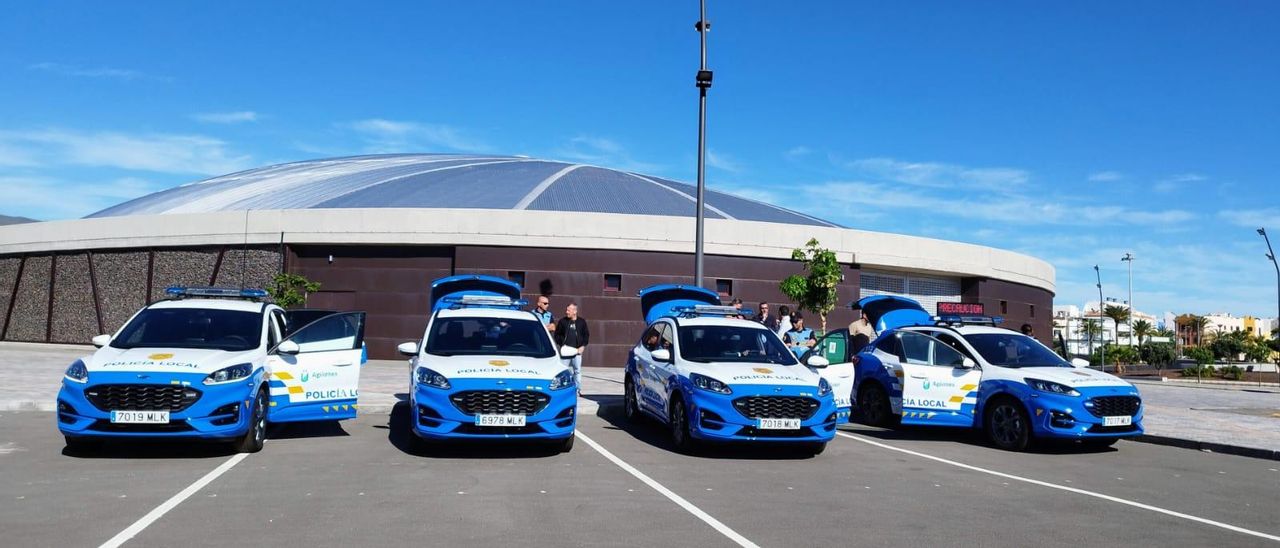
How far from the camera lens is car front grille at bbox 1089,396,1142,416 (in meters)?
11.3

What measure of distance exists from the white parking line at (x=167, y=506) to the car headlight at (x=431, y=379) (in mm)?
1910

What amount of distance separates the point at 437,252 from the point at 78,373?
19670 millimetres

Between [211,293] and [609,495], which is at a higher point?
[211,293]

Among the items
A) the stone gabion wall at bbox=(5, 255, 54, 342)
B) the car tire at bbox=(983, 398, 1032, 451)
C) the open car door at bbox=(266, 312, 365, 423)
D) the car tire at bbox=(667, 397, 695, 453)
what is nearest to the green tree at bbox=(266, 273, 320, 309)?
the stone gabion wall at bbox=(5, 255, 54, 342)

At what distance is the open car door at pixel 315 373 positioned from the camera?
10.5 metres

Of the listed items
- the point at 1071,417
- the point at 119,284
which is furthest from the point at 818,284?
the point at 119,284

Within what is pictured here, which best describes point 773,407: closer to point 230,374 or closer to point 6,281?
point 230,374

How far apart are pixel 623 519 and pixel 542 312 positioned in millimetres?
7342

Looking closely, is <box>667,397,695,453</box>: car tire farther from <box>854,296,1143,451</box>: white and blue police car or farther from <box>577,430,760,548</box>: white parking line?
<box>854,296,1143,451</box>: white and blue police car

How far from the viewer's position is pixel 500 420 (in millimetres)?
9594

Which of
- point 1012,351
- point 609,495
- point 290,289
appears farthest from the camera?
point 290,289

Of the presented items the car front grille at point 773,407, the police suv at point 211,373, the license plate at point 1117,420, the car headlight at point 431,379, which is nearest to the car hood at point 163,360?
the police suv at point 211,373

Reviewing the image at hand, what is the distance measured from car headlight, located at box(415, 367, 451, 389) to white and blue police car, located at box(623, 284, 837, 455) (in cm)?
272

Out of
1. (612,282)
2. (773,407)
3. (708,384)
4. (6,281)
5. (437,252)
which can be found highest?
(437,252)
